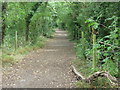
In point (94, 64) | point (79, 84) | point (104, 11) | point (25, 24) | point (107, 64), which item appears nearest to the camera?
point (107, 64)

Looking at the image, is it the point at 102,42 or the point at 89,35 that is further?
the point at 89,35

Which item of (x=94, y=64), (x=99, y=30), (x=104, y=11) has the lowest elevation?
(x=94, y=64)

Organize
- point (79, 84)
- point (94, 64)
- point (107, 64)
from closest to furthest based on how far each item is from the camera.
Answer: point (107, 64) → point (79, 84) → point (94, 64)

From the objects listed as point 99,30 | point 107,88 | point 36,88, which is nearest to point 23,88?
point 36,88

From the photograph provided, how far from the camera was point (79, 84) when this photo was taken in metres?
5.86

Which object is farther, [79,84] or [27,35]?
[27,35]

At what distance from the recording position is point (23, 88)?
19.3ft

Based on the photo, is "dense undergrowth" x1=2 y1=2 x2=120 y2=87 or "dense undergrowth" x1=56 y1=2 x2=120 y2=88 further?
"dense undergrowth" x1=2 y1=2 x2=120 y2=87

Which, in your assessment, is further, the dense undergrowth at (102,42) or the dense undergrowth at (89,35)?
the dense undergrowth at (89,35)

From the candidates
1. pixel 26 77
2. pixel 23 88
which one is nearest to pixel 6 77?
pixel 26 77

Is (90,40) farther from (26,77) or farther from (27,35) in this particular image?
(27,35)

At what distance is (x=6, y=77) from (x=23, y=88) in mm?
1400

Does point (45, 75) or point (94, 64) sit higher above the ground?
point (94, 64)

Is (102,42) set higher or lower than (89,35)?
higher
